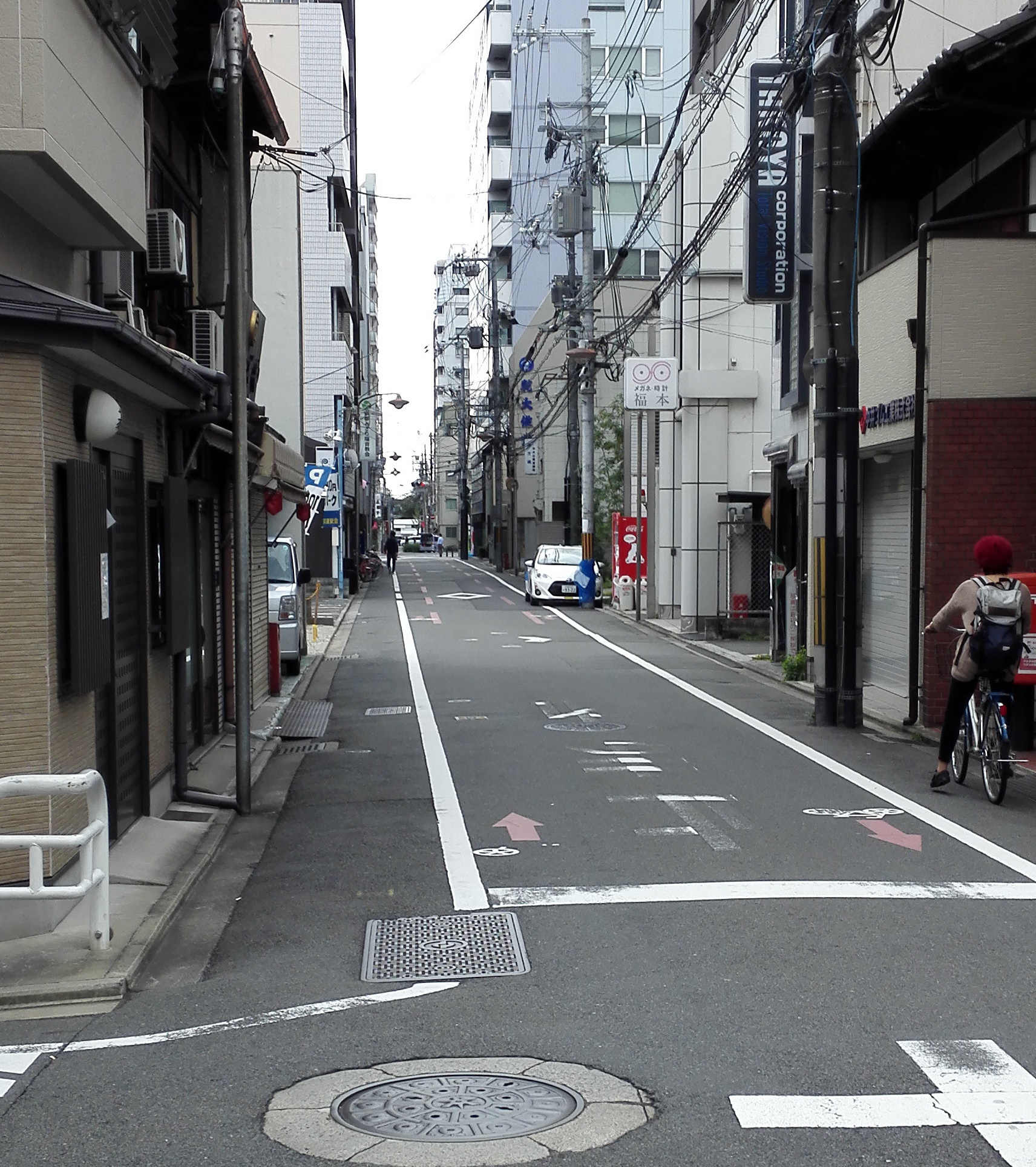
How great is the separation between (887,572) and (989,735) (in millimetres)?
7118

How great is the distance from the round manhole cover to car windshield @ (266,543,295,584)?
1874 cm

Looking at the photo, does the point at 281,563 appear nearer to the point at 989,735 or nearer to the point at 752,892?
the point at 989,735

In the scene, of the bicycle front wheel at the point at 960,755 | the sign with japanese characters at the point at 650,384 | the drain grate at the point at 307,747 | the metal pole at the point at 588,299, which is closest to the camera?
the bicycle front wheel at the point at 960,755

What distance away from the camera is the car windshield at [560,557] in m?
39.7

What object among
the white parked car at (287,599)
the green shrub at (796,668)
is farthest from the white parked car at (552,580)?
the green shrub at (796,668)

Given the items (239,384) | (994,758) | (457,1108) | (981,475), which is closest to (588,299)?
(981,475)

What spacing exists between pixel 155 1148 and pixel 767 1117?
1970 millimetres

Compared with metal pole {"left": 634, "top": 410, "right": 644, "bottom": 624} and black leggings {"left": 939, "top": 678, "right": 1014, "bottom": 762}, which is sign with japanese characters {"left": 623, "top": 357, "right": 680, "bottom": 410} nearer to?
metal pole {"left": 634, "top": 410, "right": 644, "bottom": 624}

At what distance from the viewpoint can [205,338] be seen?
13648 millimetres

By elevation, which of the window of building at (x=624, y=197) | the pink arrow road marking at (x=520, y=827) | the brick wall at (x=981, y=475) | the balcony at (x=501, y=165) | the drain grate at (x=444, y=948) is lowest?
the pink arrow road marking at (x=520, y=827)

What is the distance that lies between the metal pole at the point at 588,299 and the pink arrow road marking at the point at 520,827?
95.4 ft

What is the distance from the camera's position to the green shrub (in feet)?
65.0

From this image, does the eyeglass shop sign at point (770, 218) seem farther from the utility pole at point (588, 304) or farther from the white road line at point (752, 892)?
the utility pole at point (588, 304)

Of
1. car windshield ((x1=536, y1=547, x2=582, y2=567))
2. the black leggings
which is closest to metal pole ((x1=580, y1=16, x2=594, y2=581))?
car windshield ((x1=536, y1=547, x2=582, y2=567))
